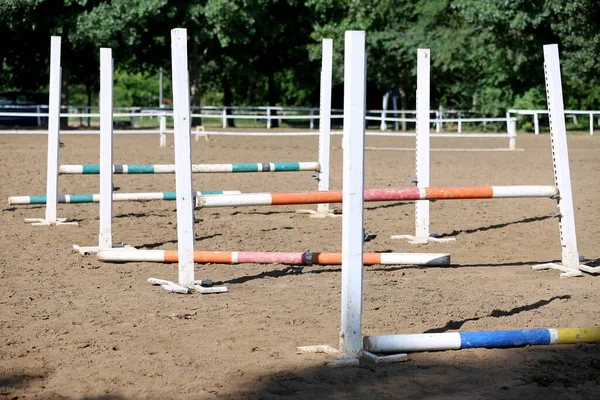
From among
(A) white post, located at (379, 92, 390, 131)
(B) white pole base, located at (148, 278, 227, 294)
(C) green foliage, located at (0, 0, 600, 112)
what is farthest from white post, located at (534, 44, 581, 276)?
(C) green foliage, located at (0, 0, 600, 112)

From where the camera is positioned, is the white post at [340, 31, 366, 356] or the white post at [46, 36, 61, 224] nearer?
the white post at [340, 31, 366, 356]

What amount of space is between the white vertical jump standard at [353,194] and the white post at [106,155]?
3.90 meters

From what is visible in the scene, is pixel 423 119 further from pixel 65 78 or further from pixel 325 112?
pixel 65 78

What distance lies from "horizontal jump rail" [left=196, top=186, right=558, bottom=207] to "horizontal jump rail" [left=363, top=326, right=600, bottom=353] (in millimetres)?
1834

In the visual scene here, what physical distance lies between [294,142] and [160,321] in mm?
22511

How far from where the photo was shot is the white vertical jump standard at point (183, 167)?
654 centimetres

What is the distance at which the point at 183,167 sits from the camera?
6.55 m

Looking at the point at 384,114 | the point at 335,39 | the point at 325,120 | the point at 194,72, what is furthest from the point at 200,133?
the point at 325,120

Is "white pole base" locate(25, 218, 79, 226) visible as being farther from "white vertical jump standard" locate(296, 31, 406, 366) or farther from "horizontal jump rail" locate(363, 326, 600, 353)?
"horizontal jump rail" locate(363, 326, 600, 353)

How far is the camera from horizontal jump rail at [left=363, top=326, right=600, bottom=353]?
4738 millimetres

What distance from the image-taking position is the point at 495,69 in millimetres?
36281

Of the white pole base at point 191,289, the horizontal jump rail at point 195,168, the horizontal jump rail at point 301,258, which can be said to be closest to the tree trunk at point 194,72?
the horizontal jump rail at point 195,168

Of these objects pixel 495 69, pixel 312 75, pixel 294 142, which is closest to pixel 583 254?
pixel 294 142

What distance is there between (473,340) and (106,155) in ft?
15.0
